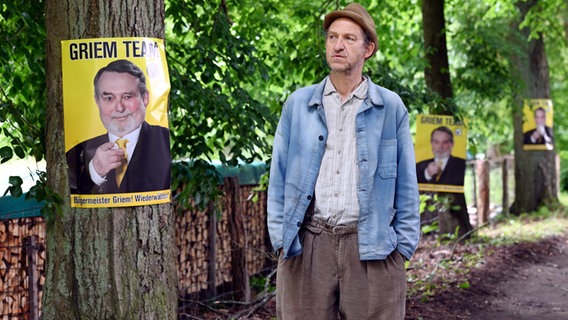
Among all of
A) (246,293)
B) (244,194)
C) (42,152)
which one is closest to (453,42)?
(244,194)

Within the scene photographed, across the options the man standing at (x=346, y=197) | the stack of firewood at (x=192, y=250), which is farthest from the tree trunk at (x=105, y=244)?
the stack of firewood at (x=192, y=250)

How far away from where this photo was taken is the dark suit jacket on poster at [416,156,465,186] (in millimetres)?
12836

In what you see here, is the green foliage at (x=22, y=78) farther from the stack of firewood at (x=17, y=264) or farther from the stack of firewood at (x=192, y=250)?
the stack of firewood at (x=192, y=250)

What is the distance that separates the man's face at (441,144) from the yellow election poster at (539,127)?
8799 millimetres

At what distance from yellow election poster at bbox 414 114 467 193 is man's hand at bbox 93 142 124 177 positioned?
8042 millimetres

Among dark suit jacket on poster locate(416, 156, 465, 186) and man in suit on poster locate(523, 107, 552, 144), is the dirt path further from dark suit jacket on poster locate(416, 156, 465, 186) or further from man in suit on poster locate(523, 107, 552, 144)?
man in suit on poster locate(523, 107, 552, 144)

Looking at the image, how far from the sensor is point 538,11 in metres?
19.8

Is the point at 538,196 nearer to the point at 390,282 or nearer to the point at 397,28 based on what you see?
the point at 397,28

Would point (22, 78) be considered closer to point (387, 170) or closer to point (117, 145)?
point (117, 145)

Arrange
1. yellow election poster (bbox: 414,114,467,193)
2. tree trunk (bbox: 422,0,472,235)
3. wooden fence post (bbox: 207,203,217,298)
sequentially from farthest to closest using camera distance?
tree trunk (bbox: 422,0,472,235), yellow election poster (bbox: 414,114,467,193), wooden fence post (bbox: 207,203,217,298)

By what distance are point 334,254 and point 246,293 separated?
20.4ft

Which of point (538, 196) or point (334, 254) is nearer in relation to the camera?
point (334, 254)

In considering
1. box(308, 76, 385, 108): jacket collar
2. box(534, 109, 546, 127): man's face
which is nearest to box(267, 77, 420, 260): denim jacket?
box(308, 76, 385, 108): jacket collar

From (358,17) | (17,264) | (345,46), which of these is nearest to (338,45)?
(345,46)
